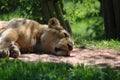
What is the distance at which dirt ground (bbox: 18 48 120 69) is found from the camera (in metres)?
7.02

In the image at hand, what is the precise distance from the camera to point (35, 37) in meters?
7.79

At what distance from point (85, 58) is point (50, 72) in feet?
5.94

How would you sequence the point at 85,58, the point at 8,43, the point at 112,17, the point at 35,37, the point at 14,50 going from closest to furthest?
the point at 14,50 → the point at 8,43 → the point at 85,58 → the point at 35,37 → the point at 112,17

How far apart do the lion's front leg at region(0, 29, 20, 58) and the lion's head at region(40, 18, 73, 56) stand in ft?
1.97

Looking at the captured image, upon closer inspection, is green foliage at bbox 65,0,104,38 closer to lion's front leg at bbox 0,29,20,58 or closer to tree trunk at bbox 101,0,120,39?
tree trunk at bbox 101,0,120,39

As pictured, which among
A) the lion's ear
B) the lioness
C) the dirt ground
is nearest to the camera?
the dirt ground

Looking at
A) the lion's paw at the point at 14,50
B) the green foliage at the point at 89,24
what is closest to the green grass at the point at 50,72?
the lion's paw at the point at 14,50

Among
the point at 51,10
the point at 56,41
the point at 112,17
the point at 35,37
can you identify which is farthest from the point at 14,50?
the point at 112,17

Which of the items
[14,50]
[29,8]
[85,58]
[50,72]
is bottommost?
[85,58]

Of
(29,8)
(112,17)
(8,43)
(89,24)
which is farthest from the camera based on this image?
(89,24)

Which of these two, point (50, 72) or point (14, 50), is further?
point (14, 50)

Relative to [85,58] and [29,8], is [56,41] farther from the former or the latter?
[29,8]

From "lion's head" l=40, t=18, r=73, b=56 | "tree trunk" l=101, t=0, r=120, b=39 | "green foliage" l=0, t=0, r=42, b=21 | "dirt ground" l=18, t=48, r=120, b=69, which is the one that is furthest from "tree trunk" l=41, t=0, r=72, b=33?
"lion's head" l=40, t=18, r=73, b=56

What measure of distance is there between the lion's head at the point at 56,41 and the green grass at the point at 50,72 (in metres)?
1.16
